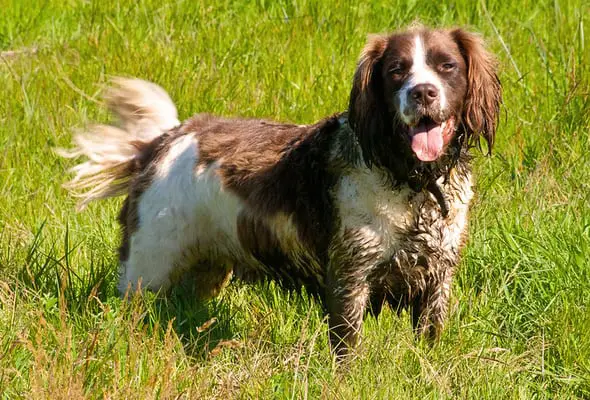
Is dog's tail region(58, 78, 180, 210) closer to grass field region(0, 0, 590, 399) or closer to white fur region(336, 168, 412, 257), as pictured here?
grass field region(0, 0, 590, 399)

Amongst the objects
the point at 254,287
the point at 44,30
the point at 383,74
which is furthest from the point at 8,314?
the point at 44,30

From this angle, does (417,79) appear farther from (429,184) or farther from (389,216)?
(389,216)

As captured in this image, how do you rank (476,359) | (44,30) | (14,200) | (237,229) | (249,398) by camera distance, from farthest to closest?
(44,30) < (14,200) < (237,229) < (476,359) < (249,398)

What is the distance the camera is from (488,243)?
18.1 feet

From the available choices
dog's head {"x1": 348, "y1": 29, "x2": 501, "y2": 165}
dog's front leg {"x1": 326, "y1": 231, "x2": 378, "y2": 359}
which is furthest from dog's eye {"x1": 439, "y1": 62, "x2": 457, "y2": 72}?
dog's front leg {"x1": 326, "y1": 231, "x2": 378, "y2": 359}

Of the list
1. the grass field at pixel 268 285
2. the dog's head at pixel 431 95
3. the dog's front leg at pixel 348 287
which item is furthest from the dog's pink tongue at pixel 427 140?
the grass field at pixel 268 285

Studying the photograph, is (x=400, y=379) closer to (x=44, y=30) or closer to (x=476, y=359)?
(x=476, y=359)

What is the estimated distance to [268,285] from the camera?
5406 millimetres

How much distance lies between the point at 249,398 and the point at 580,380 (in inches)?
50.8

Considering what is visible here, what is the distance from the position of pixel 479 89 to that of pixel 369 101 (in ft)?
1.41

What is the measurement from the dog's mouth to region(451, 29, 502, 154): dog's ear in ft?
0.44

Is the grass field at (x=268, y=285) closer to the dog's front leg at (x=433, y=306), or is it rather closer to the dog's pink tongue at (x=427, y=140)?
the dog's front leg at (x=433, y=306)

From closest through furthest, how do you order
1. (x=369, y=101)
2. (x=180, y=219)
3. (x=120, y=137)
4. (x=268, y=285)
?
(x=369, y=101), (x=180, y=219), (x=268, y=285), (x=120, y=137)

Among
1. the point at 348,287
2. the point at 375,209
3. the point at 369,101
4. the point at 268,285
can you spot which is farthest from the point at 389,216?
the point at 268,285
